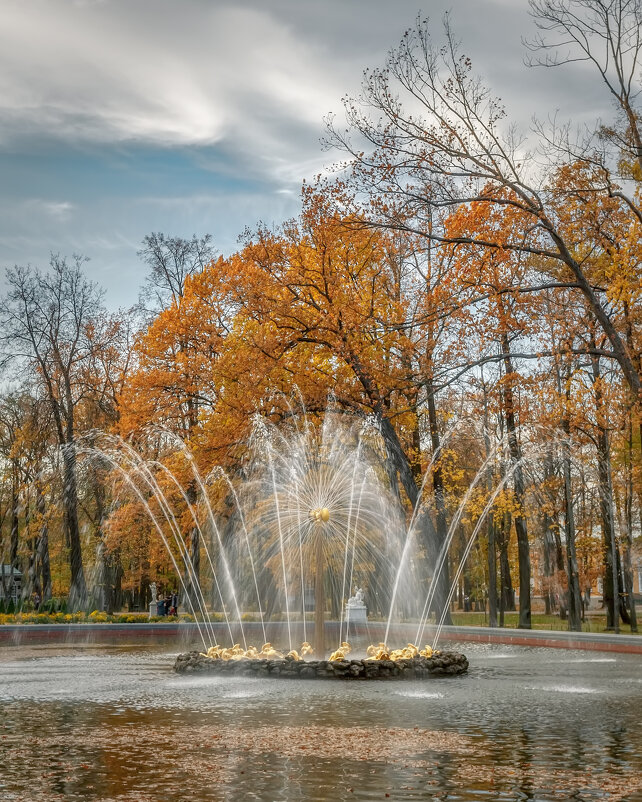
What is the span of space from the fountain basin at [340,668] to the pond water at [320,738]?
35cm

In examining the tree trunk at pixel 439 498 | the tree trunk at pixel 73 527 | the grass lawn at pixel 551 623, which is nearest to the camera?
the tree trunk at pixel 439 498

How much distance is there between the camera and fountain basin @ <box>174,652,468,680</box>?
15383mm

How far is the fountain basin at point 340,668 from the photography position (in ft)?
50.5

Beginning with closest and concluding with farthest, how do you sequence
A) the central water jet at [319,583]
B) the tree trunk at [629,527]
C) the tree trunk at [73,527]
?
the central water jet at [319,583] → the tree trunk at [629,527] → the tree trunk at [73,527]

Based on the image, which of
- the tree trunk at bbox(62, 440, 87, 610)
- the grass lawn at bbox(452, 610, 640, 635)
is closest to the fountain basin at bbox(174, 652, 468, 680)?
the grass lawn at bbox(452, 610, 640, 635)

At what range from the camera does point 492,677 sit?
15.7 meters

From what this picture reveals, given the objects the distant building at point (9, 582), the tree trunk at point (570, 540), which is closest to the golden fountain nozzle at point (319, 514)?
the tree trunk at point (570, 540)

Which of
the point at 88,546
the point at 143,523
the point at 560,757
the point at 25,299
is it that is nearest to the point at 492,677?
the point at 560,757

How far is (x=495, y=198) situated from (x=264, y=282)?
29.2 feet

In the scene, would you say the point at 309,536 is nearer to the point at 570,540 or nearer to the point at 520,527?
the point at 520,527

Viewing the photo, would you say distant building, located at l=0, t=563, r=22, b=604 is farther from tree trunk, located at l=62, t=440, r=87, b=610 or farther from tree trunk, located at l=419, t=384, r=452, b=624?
tree trunk, located at l=419, t=384, r=452, b=624

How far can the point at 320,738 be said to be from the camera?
9.20 metres

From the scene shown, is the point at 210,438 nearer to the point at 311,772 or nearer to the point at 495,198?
the point at 495,198

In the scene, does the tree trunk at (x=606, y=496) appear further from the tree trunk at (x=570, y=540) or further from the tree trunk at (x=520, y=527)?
the tree trunk at (x=520, y=527)
